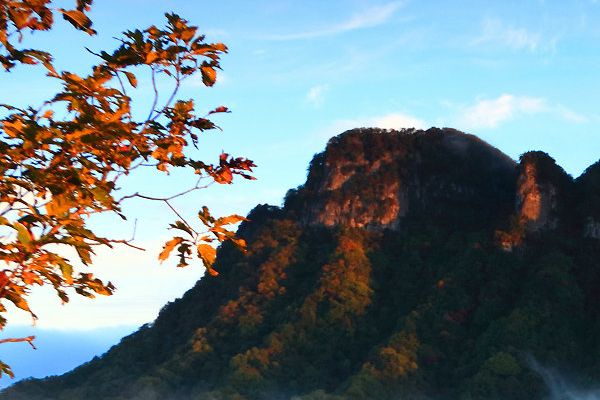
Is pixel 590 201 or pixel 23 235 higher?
pixel 590 201

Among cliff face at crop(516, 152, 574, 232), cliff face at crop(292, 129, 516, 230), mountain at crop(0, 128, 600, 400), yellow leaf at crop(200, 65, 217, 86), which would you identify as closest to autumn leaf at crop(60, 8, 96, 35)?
yellow leaf at crop(200, 65, 217, 86)

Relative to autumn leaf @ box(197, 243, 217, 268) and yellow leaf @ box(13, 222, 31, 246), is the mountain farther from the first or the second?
yellow leaf @ box(13, 222, 31, 246)

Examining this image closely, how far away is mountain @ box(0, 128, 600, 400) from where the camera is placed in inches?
2682

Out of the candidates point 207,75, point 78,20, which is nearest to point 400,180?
point 207,75

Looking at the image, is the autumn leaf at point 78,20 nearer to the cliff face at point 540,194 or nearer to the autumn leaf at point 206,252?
the autumn leaf at point 206,252

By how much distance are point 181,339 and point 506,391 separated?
3886 centimetres

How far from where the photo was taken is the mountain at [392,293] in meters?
68.1

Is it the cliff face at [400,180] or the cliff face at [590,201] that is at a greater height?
the cliff face at [400,180]

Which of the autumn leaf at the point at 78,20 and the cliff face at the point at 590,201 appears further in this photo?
the cliff face at the point at 590,201

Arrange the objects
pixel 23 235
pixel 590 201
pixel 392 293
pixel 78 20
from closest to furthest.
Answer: pixel 23 235 → pixel 78 20 → pixel 590 201 → pixel 392 293

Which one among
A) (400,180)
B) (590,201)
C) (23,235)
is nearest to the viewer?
(23,235)

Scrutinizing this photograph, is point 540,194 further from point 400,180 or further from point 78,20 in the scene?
point 78,20

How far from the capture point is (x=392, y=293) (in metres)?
84.1

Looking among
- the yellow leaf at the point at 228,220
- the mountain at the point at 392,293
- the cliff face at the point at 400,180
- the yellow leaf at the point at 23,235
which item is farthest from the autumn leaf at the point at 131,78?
the cliff face at the point at 400,180
